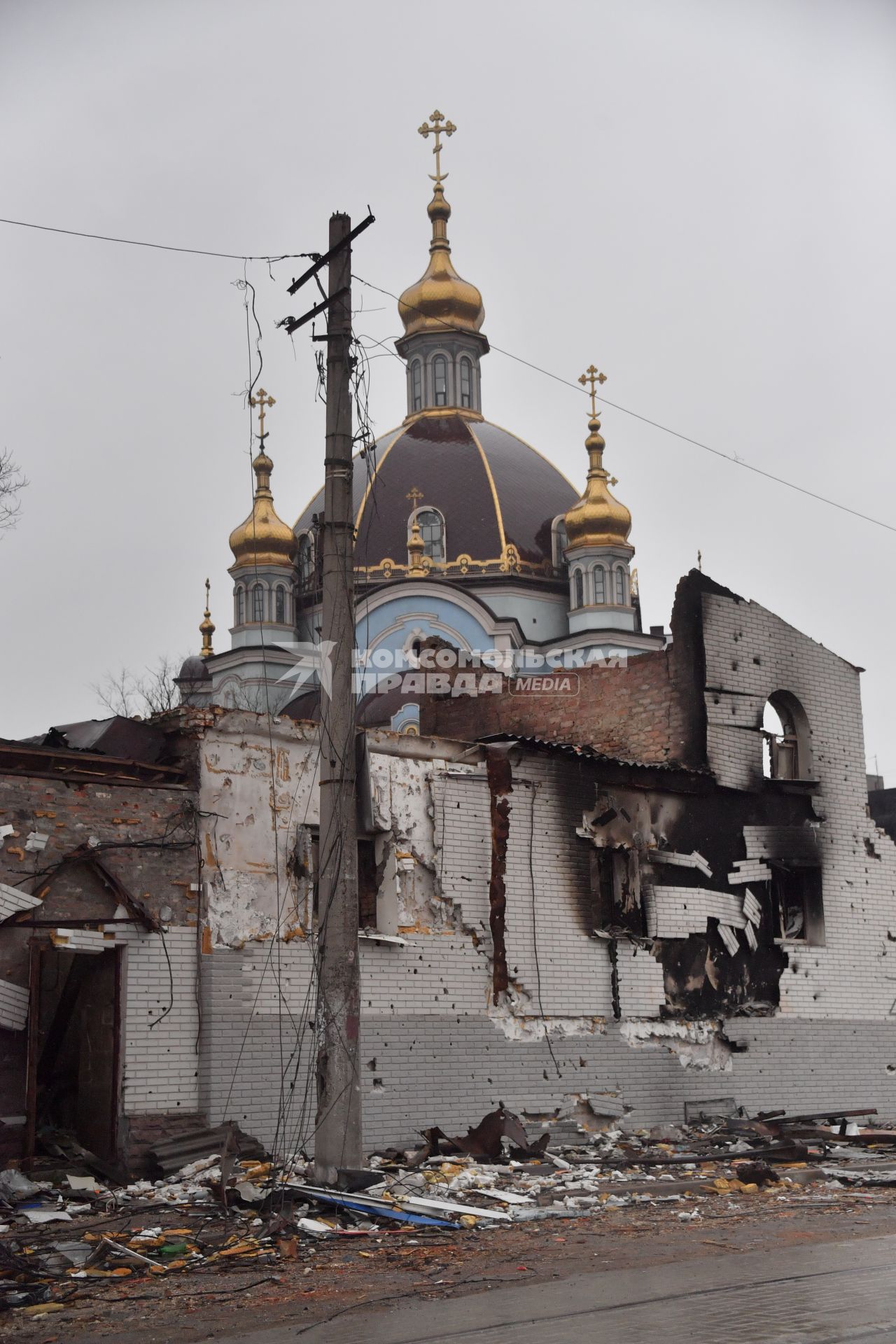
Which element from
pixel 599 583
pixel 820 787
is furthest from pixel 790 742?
pixel 599 583

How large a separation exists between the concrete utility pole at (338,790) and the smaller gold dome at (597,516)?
34737 mm

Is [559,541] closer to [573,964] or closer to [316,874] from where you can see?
[573,964]

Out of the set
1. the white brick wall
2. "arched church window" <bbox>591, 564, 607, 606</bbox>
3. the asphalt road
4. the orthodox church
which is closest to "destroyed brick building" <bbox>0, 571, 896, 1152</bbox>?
the white brick wall

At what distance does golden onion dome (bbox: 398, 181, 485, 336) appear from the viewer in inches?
1919

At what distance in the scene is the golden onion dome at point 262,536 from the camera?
4750cm

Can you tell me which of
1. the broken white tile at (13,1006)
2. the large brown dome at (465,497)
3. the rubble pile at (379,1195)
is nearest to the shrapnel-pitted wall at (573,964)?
the rubble pile at (379,1195)

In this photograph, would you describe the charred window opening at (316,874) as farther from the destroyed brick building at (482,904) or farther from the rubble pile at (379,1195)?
the rubble pile at (379,1195)

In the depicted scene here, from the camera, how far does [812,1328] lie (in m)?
5.77

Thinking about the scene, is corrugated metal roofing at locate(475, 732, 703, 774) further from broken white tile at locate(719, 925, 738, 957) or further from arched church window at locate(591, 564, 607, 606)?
arched church window at locate(591, 564, 607, 606)

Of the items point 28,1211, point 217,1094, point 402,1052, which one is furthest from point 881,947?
point 28,1211

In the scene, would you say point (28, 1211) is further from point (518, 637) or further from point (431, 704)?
point (518, 637)

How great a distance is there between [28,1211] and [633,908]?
6956 mm

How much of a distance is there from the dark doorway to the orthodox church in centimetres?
2861

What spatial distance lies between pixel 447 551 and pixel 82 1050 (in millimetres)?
34816
